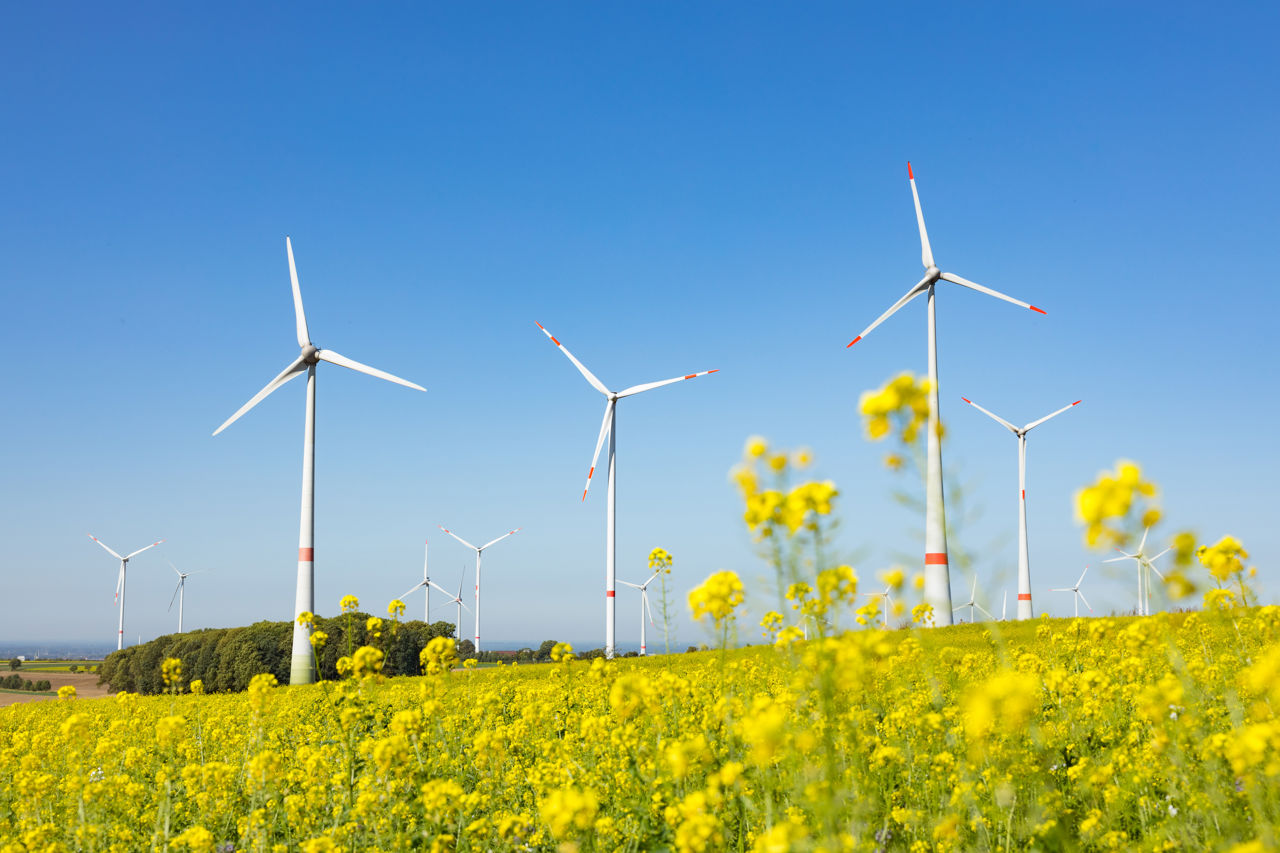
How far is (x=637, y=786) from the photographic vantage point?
5.68 meters

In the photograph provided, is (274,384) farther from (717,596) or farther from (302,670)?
(717,596)

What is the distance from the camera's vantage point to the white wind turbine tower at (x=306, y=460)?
106ft

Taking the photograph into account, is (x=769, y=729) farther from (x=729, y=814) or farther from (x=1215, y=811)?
(x=1215, y=811)

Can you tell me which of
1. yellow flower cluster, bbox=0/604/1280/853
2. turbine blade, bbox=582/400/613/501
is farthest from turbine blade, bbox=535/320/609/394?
yellow flower cluster, bbox=0/604/1280/853

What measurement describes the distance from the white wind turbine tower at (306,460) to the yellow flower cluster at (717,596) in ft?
95.4

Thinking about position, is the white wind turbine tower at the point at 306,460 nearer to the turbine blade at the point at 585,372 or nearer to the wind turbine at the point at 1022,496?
the turbine blade at the point at 585,372

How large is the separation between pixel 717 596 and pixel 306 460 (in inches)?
1298

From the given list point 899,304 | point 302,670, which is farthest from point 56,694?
point 899,304

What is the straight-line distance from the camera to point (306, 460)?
112ft

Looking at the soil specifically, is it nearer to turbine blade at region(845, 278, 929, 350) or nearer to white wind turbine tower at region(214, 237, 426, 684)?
white wind turbine tower at region(214, 237, 426, 684)

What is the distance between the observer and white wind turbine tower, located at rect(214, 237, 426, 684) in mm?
32281

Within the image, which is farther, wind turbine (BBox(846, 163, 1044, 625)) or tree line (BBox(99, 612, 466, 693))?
tree line (BBox(99, 612, 466, 693))

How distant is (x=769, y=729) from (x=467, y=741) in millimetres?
7355

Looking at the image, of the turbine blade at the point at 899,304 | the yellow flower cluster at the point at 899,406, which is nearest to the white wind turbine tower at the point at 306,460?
the turbine blade at the point at 899,304
